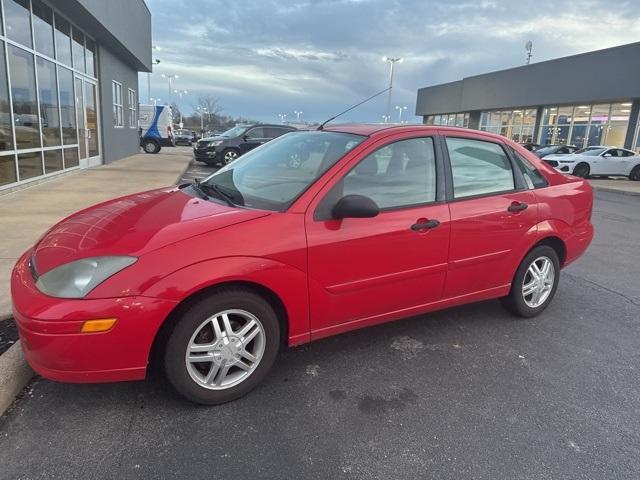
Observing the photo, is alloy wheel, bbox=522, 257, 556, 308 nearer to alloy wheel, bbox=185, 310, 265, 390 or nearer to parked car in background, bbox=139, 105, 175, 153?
alloy wheel, bbox=185, 310, 265, 390

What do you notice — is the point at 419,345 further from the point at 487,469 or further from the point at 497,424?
the point at 487,469

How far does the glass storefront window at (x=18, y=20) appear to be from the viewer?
28.7 ft

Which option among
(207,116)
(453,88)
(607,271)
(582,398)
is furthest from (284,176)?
(207,116)

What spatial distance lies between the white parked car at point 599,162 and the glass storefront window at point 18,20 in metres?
19.8

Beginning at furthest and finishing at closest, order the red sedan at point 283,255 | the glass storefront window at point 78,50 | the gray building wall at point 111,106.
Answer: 1. the gray building wall at point 111,106
2. the glass storefront window at point 78,50
3. the red sedan at point 283,255

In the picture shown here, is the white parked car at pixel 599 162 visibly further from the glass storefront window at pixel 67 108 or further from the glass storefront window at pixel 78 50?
the glass storefront window at pixel 67 108

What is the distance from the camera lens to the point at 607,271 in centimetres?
580

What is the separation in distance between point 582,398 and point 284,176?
2.39 meters

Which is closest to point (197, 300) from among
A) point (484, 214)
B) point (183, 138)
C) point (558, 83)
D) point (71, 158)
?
point (484, 214)

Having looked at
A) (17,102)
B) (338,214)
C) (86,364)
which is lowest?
(86,364)

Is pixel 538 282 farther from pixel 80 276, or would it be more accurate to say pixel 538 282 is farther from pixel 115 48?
pixel 115 48

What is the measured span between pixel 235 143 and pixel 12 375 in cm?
1534

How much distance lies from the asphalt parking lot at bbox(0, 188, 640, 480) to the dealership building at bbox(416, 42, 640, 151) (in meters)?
20.5

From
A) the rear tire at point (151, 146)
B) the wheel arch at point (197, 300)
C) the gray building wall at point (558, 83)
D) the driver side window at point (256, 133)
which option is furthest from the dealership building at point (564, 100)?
the wheel arch at point (197, 300)
